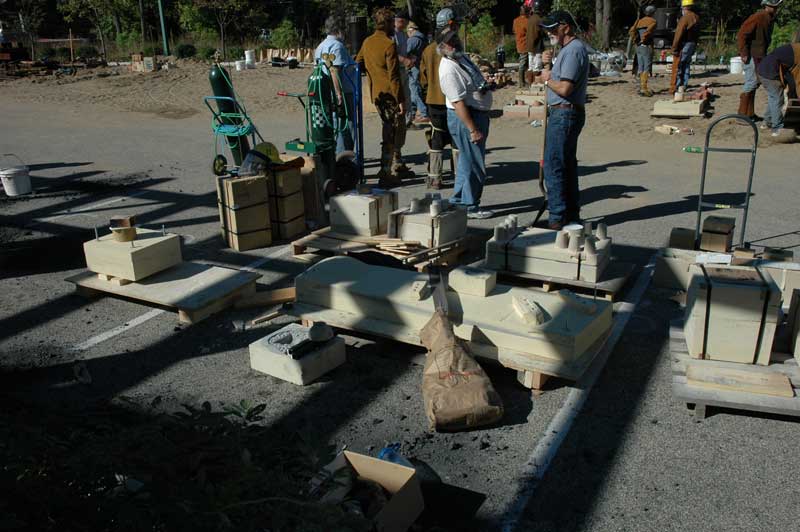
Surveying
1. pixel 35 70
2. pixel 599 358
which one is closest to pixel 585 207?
pixel 599 358

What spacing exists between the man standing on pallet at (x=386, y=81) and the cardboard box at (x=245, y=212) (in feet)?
9.10

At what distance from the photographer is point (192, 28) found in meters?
39.0

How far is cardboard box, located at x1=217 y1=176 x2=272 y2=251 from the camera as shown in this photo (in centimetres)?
668

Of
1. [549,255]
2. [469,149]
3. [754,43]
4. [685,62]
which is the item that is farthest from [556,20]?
[685,62]

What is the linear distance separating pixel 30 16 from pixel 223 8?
16.1 metres

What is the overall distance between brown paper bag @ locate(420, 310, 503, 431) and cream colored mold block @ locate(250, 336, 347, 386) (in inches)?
28.0

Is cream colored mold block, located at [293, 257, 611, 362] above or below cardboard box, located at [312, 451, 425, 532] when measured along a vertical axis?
above

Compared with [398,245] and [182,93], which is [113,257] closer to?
[398,245]

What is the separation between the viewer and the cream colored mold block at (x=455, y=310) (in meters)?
4.20

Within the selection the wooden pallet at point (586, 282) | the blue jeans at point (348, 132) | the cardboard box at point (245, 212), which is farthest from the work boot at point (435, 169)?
the wooden pallet at point (586, 282)

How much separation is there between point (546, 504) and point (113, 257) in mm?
4002

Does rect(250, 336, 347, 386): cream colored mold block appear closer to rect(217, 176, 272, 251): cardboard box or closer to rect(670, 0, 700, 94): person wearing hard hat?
rect(217, 176, 272, 251): cardboard box

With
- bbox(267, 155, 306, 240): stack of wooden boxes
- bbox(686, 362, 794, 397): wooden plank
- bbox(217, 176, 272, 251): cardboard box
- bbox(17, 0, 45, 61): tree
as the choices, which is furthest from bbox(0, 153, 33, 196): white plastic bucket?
bbox(17, 0, 45, 61): tree

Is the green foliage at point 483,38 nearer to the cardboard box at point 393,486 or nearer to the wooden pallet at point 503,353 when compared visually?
the wooden pallet at point 503,353
